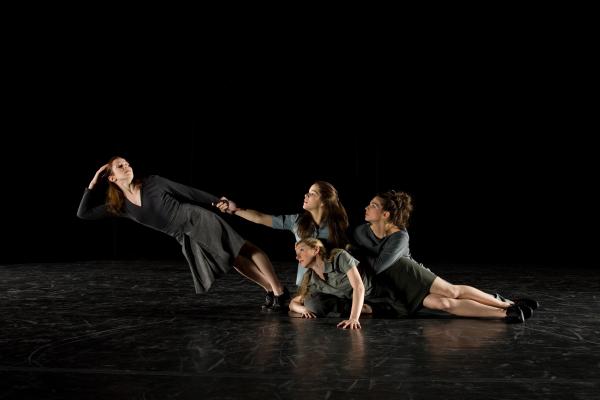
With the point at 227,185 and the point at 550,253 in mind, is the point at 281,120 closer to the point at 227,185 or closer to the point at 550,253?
the point at 227,185

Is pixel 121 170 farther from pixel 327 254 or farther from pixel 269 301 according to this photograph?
pixel 327 254

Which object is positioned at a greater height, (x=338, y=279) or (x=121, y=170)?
(x=121, y=170)

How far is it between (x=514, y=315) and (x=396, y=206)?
2.59ft

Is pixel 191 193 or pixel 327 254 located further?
pixel 191 193

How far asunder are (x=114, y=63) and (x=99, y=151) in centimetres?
104

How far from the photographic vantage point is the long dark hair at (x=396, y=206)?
12.7 feet

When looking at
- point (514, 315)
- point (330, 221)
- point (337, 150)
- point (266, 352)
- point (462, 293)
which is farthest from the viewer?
point (337, 150)

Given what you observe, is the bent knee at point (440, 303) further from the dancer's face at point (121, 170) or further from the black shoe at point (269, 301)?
the dancer's face at point (121, 170)

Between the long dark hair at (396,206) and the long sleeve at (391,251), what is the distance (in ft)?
0.24

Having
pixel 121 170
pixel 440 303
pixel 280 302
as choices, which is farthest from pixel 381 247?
pixel 121 170

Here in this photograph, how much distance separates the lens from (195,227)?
428 centimetres

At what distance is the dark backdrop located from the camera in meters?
8.16

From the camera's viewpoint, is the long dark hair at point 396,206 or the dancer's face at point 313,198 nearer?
the long dark hair at point 396,206

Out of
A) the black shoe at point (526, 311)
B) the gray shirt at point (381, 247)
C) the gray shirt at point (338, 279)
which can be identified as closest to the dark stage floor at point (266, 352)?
the black shoe at point (526, 311)
